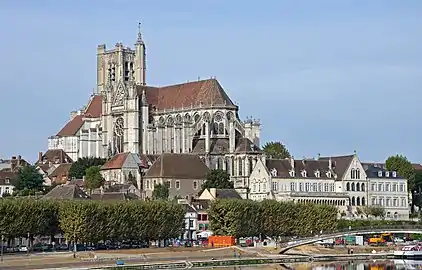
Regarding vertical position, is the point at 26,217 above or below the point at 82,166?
below

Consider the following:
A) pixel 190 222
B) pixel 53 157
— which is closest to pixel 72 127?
pixel 53 157

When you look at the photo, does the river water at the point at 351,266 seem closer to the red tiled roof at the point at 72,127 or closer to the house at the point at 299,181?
the house at the point at 299,181

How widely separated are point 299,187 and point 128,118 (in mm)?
44707

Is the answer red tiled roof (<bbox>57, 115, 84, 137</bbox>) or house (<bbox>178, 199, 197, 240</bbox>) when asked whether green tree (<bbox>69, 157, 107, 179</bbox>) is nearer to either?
red tiled roof (<bbox>57, 115, 84, 137</bbox>)

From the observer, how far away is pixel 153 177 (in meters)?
151

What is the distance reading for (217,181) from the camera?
146 m

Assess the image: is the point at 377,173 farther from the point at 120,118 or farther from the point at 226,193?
the point at 120,118

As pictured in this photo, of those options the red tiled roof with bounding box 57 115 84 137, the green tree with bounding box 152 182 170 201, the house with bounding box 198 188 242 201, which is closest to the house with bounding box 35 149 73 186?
the red tiled roof with bounding box 57 115 84 137

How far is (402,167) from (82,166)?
50.6 m

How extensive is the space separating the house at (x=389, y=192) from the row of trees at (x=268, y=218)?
33149mm

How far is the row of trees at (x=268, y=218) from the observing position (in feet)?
348

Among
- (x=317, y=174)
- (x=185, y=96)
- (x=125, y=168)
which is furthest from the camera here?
(x=185, y=96)

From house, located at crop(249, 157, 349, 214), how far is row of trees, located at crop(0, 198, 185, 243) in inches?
1525

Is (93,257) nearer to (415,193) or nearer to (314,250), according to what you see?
(314,250)
